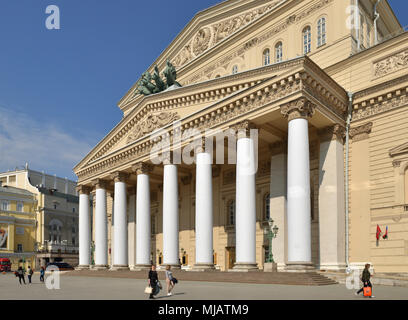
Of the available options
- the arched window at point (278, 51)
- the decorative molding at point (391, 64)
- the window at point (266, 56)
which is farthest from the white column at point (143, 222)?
the decorative molding at point (391, 64)

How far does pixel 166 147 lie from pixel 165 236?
20.7 ft

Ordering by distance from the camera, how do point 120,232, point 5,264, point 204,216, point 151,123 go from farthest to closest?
point 5,264, point 120,232, point 151,123, point 204,216

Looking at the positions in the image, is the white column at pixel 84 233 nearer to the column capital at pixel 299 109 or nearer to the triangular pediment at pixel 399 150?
the column capital at pixel 299 109

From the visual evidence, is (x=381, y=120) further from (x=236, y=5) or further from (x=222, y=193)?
(x=236, y=5)

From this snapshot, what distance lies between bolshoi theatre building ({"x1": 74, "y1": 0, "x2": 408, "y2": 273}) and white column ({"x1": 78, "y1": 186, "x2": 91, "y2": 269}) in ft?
11.2

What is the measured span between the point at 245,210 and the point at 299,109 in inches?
248

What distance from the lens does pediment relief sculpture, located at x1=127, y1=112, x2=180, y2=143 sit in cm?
Answer: 3294

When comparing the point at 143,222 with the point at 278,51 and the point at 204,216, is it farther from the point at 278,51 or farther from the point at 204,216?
the point at 278,51

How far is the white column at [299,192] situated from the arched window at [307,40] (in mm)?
11749

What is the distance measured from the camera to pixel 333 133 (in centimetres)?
2627

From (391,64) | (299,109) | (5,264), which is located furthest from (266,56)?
→ (5,264)

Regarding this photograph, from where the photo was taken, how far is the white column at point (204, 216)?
27781 mm

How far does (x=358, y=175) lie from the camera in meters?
26.1
